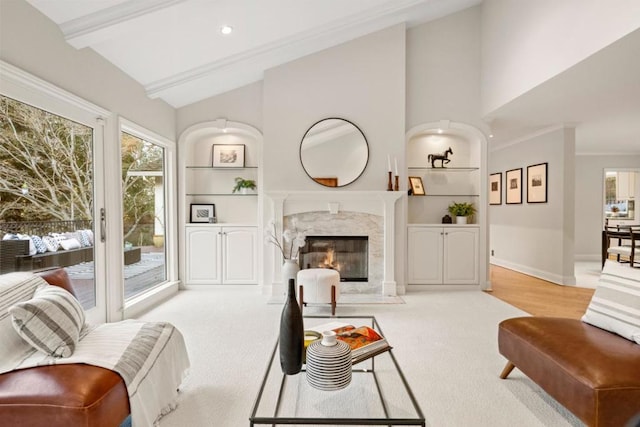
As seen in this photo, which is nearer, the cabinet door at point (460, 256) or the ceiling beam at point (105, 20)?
the ceiling beam at point (105, 20)

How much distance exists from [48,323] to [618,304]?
3.07 meters

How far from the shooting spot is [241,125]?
4.92 metres

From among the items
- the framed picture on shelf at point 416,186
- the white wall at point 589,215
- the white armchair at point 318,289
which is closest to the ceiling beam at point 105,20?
the white armchair at point 318,289

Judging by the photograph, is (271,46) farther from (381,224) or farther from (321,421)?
(321,421)

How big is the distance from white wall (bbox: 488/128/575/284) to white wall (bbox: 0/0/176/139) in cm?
595

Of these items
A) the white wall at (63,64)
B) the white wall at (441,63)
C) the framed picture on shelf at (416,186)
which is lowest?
the framed picture on shelf at (416,186)

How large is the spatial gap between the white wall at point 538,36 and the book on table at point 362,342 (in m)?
2.85

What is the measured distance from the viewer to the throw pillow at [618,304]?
6.37ft

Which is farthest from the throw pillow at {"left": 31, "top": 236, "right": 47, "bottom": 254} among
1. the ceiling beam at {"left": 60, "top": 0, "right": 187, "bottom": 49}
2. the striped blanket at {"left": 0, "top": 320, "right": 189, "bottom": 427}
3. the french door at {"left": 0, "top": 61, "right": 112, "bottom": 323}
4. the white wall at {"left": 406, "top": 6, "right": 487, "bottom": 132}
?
the white wall at {"left": 406, "top": 6, "right": 487, "bottom": 132}

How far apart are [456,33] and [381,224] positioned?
9.45 feet

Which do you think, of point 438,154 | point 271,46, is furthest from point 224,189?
point 438,154

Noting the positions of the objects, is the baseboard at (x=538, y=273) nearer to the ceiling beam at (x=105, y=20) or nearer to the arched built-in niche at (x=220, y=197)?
the arched built-in niche at (x=220, y=197)

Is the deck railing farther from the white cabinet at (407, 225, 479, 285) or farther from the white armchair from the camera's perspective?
the white cabinet at (407, 225, 479, 285)

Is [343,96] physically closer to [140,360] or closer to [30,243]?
[30,243]
